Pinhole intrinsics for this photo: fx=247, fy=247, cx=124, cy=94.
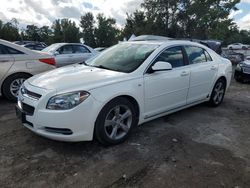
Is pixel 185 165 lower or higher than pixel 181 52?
lower

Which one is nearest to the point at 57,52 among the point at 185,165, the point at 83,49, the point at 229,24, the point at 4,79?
the point at 83,49

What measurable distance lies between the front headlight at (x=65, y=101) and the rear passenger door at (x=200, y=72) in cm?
241

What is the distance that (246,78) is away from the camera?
899 centimetres

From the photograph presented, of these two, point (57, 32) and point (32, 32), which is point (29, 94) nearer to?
point (57, 32)

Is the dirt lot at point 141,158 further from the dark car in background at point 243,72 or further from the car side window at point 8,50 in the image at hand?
the dark car in background at point 243,72

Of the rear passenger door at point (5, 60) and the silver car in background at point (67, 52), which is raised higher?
the rear passenger door at point (5, 60)

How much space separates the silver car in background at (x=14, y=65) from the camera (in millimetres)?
5531

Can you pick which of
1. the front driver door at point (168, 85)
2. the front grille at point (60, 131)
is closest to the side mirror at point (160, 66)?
the front driver door at point (168, 85)

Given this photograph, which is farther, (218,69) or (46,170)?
(218,69)

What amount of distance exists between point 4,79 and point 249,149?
504 centimetres

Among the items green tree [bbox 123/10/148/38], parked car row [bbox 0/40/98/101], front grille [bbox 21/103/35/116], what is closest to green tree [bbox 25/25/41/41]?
green tree [bbox 123/10/148/38]

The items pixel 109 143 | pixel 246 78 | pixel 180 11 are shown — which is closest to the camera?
pixel 109 143

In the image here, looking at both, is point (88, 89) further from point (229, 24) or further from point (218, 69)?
point (229, 24)

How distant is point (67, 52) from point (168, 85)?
6.48 metres
